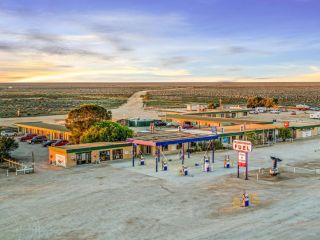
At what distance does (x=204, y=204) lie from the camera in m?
31.0

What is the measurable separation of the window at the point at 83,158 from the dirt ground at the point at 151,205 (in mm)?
2132

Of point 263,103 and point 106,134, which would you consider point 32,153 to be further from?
point 263,103

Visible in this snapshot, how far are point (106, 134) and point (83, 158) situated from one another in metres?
6.38

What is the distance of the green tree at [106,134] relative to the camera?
53.7 m

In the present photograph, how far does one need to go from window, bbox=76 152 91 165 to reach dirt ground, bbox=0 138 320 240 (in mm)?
2132

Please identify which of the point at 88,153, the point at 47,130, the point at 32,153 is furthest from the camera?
the point at 47,130

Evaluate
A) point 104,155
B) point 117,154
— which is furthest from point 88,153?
point 117,154

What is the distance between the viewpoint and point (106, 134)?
53.8m

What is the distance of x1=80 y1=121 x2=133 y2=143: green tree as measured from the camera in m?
53.7

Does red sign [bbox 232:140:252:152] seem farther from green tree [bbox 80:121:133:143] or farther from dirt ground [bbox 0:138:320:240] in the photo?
green tree [bbox 80:121:133:143]

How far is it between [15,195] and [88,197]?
6.03 metres

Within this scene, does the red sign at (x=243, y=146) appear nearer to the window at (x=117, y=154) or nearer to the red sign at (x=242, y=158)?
the red sign at (x=242, y=158)

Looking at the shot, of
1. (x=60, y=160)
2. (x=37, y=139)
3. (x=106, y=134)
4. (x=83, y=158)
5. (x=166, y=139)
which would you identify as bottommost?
(x=37, y=139)

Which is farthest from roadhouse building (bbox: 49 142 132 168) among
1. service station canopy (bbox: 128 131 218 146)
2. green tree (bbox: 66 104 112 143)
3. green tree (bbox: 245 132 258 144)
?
green tree (bbox: 245 132 258 144)
